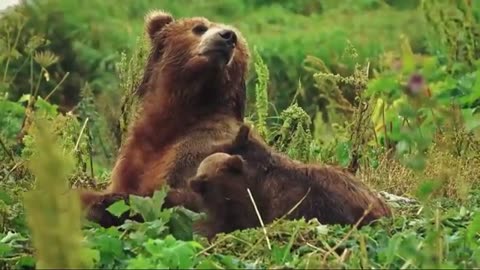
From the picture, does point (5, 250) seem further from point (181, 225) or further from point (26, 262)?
point (181, 225)

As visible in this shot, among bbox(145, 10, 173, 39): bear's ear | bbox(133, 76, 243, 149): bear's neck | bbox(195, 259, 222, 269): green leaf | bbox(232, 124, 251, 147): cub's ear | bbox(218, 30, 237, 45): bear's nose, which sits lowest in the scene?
→ bbox(133, 76, 243, 149): bear's neck

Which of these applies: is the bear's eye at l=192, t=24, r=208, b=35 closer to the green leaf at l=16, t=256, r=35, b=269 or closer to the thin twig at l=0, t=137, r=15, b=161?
the thin twig at l=0, t=137, r=15, b=161

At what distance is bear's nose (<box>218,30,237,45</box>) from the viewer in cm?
747

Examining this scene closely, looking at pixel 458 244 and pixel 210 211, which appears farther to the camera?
pixel 210 211

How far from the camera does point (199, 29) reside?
25.6 feet

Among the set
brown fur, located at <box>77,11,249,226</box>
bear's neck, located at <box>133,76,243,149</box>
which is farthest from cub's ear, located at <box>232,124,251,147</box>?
bear's neck, located at <box>133,76,243,149</box>

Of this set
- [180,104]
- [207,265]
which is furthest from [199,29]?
[207,265]

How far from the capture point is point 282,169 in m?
6.59

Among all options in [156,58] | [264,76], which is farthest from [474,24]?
[156,58]

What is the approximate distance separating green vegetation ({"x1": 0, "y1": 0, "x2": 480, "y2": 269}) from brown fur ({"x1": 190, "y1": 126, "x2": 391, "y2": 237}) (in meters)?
0.31

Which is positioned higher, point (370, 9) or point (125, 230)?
point (125, 230)

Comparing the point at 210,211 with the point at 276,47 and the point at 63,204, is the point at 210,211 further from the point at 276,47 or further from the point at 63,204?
the point at 276,47

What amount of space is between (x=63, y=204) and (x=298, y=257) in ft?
5.09

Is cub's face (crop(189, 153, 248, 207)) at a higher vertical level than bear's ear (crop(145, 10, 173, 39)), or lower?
lower
